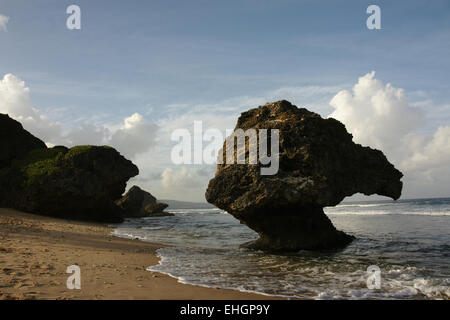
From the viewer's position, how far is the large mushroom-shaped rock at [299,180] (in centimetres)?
1148

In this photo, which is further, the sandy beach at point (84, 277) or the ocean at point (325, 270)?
the ocean at point (325, 270)

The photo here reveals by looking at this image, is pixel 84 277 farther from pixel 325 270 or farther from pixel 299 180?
pixel 299 180

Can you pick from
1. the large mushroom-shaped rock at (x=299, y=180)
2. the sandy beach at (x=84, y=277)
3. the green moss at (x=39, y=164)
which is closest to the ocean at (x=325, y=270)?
the sandy beach at (x=84, y=277)

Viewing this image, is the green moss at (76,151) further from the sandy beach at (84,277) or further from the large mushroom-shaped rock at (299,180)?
the large mushroom-shaped rock at (299,180)

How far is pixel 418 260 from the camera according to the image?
33.7 ft

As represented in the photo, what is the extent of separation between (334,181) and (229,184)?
4.12 m

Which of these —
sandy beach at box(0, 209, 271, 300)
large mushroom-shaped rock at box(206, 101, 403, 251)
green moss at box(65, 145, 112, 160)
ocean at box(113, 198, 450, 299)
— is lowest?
ocean at box(113, 198, 450, 299)

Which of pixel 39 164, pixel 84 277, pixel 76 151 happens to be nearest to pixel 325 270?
pixel 84 277

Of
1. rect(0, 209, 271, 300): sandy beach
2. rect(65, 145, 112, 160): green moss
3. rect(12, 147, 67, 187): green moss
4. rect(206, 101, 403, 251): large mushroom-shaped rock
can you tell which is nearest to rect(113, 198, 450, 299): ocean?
rect(0, 209, 271, 300): sandy beach

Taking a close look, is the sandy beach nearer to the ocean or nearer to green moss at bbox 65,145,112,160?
the ocean

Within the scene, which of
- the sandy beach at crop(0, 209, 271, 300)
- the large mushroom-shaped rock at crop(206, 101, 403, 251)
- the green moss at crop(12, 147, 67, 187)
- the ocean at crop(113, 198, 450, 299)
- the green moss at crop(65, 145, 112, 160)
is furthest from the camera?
the green moss at crop(65, 145, 112, 160)

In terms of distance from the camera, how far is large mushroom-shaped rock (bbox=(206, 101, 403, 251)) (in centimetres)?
1148

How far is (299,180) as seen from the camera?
1130 centimetres
